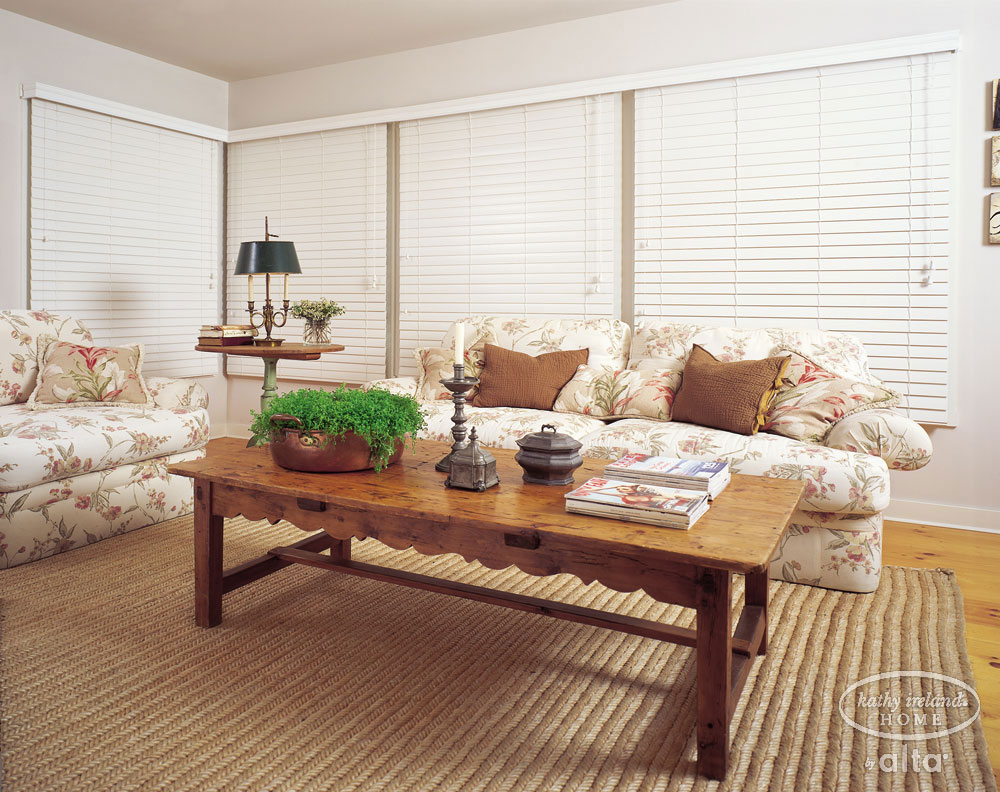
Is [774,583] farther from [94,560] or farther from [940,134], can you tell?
[94,560]

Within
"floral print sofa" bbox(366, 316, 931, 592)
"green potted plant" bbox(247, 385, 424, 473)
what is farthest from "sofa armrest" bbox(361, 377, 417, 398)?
"green potted plant" bbox(247, 385, 424, 473)

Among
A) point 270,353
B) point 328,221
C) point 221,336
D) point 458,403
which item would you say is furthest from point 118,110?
point 458,403

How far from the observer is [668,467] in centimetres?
189

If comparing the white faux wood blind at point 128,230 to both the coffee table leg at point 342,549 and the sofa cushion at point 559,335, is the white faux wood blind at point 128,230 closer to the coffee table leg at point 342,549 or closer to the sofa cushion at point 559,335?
the sofa cushion at point 559,335

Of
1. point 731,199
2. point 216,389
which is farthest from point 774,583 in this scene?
point 216,389

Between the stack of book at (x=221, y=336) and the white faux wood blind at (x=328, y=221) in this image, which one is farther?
the white faux wood blind at (x=328, y=221)

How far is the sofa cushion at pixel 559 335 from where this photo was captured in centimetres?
371

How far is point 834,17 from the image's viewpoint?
3488 mm

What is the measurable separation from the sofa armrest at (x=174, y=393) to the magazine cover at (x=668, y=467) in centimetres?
240

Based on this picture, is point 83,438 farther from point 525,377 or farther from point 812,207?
point 812,207

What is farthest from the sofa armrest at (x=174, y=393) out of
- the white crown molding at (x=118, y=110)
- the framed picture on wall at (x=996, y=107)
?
the framed picture on wall at (x=996, y=107)

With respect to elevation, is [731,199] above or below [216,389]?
above

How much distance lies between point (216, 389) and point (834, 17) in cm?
451

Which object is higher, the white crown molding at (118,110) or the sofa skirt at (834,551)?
the white crown molding at (118,110)
